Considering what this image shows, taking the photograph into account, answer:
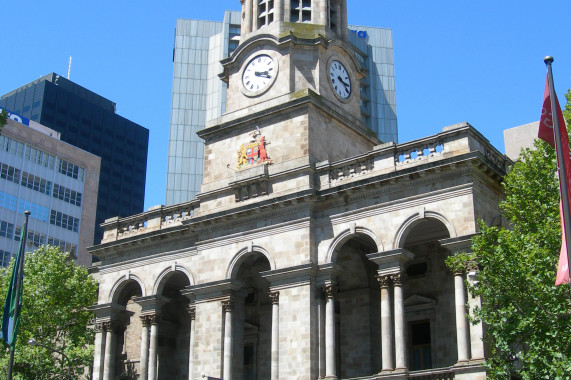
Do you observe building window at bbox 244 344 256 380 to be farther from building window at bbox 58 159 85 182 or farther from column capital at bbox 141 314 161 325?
building window at bbox 58 159 85 182

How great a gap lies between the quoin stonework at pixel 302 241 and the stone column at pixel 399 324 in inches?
2.4

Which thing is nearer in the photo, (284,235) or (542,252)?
(542,252)

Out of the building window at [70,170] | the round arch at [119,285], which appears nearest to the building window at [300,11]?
the round arch at [119,285]

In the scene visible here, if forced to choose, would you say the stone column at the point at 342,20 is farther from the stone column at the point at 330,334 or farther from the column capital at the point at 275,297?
the stone column at the point at 330,334

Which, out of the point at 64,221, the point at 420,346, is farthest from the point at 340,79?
the point at 64,221

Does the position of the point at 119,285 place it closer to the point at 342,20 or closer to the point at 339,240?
the point at 339,240

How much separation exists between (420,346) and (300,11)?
767 inches

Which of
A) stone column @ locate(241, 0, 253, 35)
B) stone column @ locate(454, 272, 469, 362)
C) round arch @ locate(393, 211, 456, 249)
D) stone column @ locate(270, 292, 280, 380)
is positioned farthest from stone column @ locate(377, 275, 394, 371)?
stone column @ locate(241, 0, 253, 35)

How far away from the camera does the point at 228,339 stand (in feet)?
131

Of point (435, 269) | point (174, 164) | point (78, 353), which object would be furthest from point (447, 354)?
point (174, 164)

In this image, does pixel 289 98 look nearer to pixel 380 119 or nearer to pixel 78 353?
pixel 78 353

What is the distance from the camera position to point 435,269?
132ft

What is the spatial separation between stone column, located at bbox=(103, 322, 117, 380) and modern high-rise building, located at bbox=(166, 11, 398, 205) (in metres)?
62.0

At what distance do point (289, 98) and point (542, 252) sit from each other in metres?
17.4
